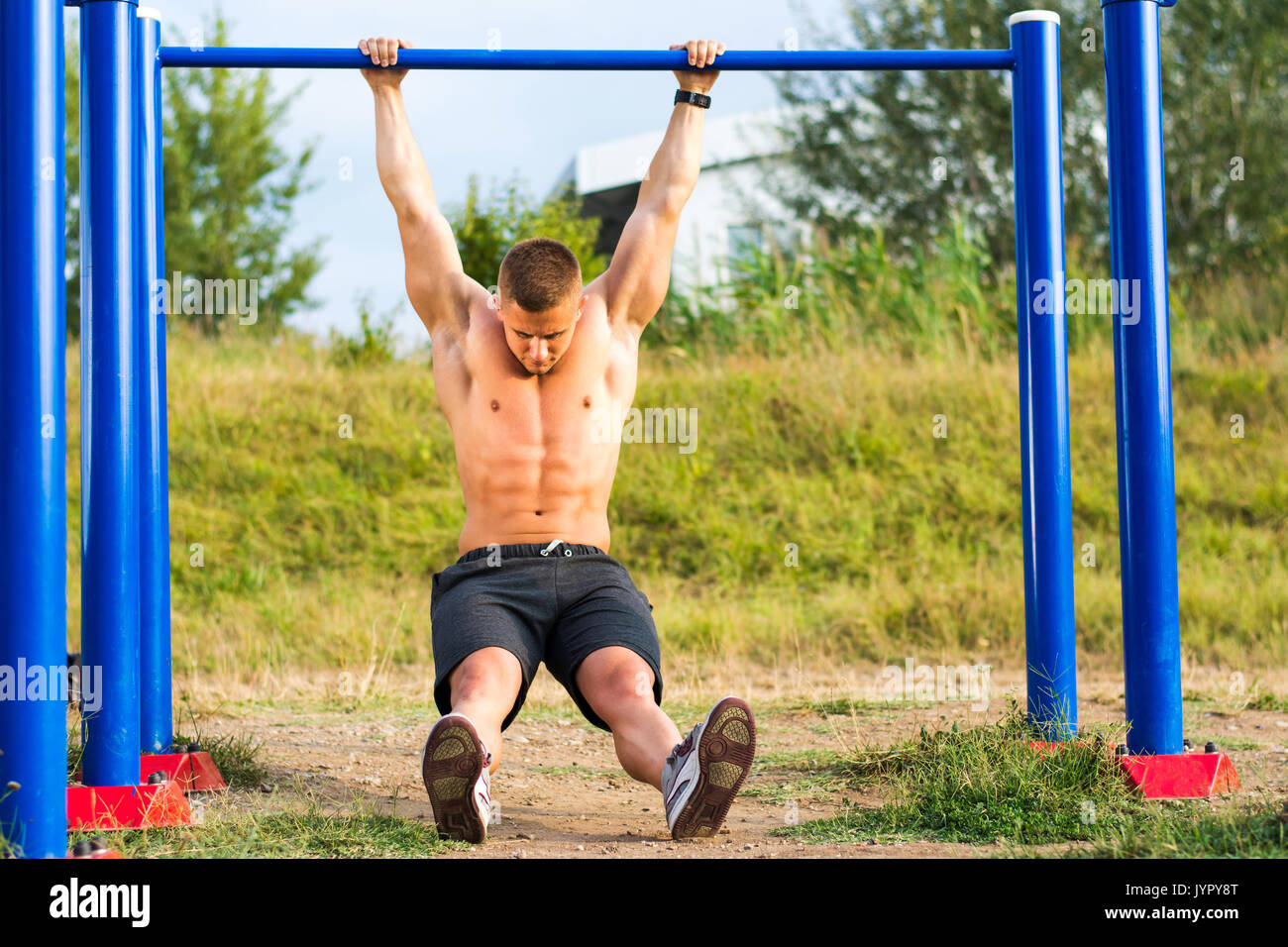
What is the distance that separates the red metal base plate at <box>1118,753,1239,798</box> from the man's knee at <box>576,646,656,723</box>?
4.47 ft

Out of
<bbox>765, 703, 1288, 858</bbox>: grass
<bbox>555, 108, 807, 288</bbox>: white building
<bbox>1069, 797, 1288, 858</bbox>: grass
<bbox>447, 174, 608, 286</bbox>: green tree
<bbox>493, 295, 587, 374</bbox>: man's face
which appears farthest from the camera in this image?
<bbox>555, 108, 807, 288</bbox>: white building

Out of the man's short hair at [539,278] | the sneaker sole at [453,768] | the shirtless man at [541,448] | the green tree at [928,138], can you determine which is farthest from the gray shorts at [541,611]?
the green tree at [928,138]

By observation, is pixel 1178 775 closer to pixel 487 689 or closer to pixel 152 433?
pixel 487 689

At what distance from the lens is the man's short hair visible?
10.8 feet

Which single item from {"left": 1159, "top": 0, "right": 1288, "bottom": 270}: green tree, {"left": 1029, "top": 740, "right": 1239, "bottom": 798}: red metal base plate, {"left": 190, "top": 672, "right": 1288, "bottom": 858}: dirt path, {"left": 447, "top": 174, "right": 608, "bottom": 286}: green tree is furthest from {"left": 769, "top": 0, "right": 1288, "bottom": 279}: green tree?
{"left": 1029, "top": 740, "right": 1239, "bottom": 798}: red metal base plate

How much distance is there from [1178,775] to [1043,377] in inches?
47.7

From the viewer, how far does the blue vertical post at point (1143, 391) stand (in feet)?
11.2

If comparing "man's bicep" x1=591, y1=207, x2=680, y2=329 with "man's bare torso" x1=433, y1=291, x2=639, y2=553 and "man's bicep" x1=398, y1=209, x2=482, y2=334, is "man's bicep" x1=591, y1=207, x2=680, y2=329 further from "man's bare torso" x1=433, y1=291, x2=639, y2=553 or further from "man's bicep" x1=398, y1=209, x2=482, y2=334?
"man's bicep" x1=398, y1=209, x2=482, y2=334

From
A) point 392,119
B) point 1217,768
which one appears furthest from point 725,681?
point 392,119

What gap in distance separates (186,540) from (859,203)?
10.9 metres

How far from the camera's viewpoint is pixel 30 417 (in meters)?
2.54

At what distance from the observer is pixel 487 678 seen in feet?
10.2

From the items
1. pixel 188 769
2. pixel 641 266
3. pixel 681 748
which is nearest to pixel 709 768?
pixel 681 748

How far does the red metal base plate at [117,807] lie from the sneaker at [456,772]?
0.82m
